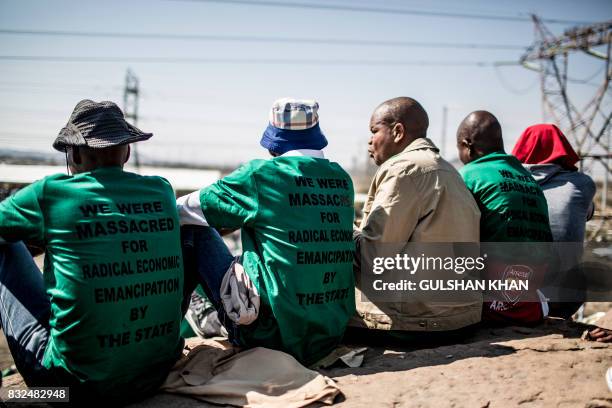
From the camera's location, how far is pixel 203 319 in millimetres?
3504

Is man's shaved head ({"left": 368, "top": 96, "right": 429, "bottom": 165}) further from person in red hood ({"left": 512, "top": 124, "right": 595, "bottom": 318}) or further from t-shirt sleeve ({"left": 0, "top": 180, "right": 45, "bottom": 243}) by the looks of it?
t-shirt sleeve ({"left": 0, "top": 180, "right": 45, "bottom": 243})

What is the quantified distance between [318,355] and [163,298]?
0.95m

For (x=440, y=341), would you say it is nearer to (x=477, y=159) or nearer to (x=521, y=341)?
(x=521, y=341)

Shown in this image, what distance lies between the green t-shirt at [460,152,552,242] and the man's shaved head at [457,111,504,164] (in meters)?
0.15

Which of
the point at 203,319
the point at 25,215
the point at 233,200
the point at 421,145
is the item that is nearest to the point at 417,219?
the point at 421,145

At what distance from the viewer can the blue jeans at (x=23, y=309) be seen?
2.38 metres

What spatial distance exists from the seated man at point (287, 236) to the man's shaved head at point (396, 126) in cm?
76

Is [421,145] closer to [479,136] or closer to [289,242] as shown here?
[479,136]

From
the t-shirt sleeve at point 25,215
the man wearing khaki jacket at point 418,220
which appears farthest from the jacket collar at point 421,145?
the t-shirt sleeve at point 25,215

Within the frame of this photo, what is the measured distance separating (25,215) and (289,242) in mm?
1191

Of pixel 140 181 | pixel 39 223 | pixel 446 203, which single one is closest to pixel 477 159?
pixel 446 203

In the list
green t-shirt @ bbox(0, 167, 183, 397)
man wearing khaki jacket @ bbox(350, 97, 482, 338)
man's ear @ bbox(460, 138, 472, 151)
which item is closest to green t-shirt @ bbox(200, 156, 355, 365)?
man wearing khaki jacket @ bbox(350, 97, 482, 338)

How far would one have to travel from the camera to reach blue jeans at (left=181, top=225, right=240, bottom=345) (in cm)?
285

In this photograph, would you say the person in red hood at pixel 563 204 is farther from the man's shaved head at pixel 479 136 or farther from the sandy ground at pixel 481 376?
the sandy ground at pixel 481 376
